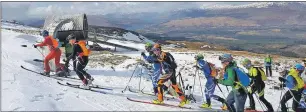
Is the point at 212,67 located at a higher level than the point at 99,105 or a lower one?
higher

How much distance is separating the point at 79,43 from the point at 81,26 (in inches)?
679

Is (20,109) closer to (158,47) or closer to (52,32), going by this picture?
(158,47)

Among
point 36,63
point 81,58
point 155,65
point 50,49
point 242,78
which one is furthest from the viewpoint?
point 36,63

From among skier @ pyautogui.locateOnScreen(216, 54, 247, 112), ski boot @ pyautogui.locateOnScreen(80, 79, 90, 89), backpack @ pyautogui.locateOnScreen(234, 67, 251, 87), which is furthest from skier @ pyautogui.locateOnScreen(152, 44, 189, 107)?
ski boot @ pyautogui.locateOnScreen(80, 79, 90, 89)

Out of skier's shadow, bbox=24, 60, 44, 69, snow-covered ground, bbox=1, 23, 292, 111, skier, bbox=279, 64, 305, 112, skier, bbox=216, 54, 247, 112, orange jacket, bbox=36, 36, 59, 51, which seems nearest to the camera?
skier, bbox=216, 54, 247, 112

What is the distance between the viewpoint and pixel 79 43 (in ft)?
50.8

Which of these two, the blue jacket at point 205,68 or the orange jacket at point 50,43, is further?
the orange jacket at point 50,43

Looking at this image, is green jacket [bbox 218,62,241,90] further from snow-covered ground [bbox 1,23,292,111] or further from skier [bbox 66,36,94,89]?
skier [bbox 66,36,94,89]

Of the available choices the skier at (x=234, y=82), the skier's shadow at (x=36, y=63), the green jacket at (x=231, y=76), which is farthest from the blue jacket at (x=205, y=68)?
the skier's shadow at (x=36, y=63)

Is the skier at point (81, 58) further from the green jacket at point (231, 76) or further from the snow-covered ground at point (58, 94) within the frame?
the green jacket at point (231, 76)

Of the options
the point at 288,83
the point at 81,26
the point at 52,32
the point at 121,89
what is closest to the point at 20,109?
the point at 121,89

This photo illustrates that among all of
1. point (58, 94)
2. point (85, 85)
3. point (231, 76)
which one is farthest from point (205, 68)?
point (58, 94)

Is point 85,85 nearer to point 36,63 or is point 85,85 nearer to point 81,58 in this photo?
point 81,58

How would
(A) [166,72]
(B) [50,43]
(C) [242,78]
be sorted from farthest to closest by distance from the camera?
(B) [50,43], (A) [166,72], (C) [242,78]
